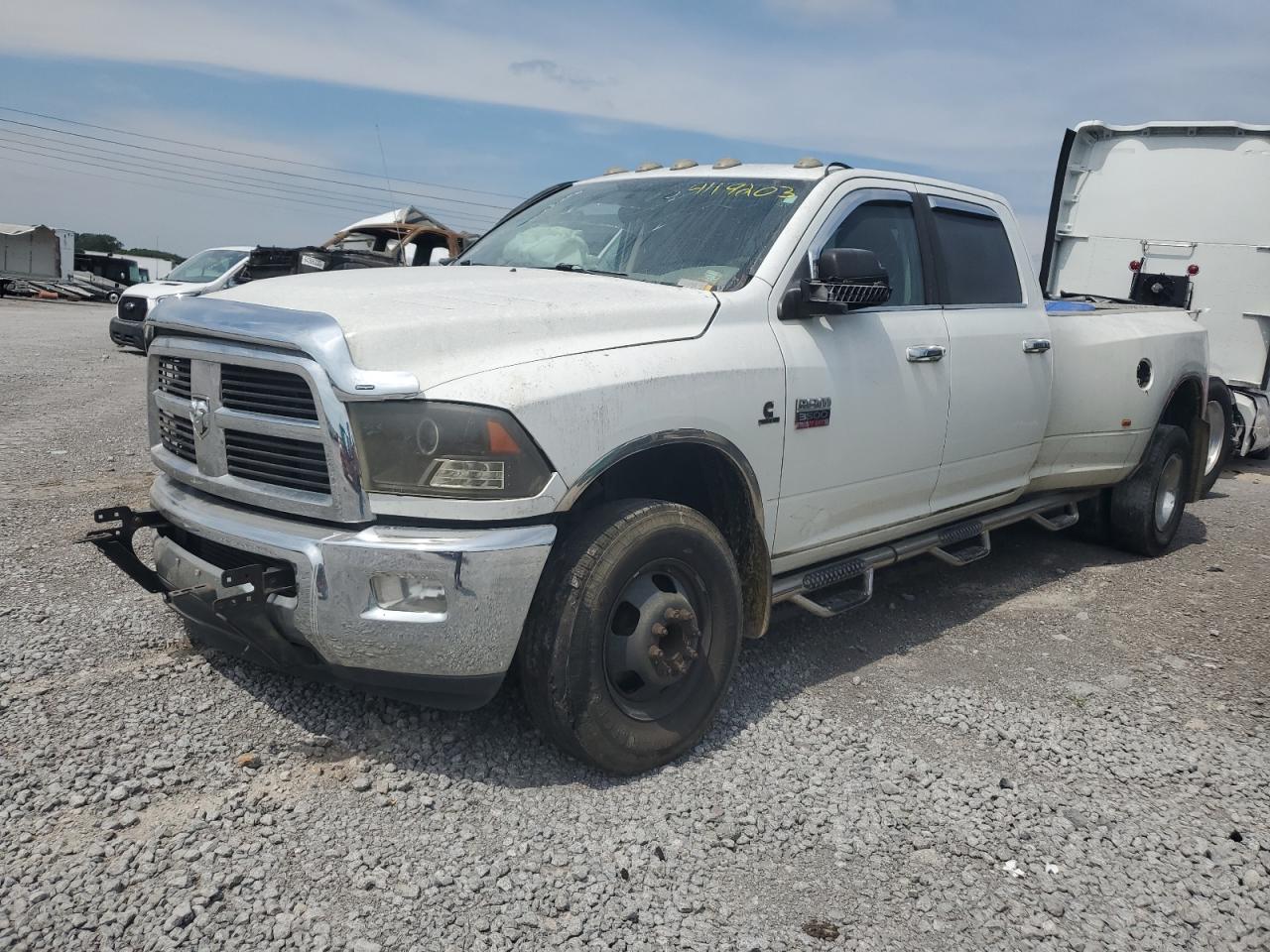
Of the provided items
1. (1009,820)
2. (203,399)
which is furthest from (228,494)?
(1009,820)

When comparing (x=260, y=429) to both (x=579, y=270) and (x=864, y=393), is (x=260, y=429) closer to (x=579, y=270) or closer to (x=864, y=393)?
(x=579, y=270)

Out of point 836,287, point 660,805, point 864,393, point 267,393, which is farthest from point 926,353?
point 267,393

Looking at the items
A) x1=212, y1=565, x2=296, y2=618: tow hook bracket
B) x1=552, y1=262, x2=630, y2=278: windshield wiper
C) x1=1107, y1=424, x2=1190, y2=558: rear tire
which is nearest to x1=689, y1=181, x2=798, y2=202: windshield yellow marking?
x1=552, y1=262, x2=630, y2=278: windshield wiper

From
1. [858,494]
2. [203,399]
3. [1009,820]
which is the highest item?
[203,399]

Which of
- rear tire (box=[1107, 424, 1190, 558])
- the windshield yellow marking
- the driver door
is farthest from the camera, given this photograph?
rear tire (box=[1107, 424, 1190, 558])

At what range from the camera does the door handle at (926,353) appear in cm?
433

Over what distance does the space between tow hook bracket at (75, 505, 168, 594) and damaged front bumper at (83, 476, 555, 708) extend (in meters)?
0.39

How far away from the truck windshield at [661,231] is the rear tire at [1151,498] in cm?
348

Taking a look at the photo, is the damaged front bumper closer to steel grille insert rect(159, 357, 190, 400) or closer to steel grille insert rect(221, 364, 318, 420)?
steel grille insert rect(221, 364, 318, 420)

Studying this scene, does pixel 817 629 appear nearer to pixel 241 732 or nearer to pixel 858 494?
pixel 858 494

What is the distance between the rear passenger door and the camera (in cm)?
469

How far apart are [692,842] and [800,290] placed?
6.53 feet

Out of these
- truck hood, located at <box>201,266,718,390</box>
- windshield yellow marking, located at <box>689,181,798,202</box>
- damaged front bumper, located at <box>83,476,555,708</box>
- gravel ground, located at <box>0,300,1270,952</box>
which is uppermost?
windshield yellow marking, located at <box>689,181,798,202</box>

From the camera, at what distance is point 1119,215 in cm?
1054
